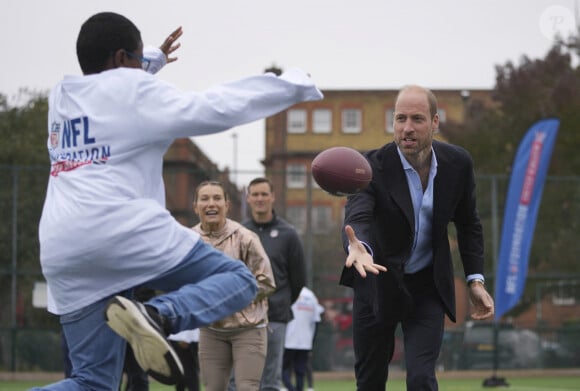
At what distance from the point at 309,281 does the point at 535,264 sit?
216 inches

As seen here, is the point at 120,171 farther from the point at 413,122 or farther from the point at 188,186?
the point at 188,186

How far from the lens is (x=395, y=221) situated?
6.49 meters

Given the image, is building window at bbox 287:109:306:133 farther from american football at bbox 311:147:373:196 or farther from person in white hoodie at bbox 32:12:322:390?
person in white hoodie at bbox 32:12:322:390

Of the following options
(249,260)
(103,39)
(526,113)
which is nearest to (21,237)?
(249,260)

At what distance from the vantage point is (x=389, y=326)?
6.57 meters

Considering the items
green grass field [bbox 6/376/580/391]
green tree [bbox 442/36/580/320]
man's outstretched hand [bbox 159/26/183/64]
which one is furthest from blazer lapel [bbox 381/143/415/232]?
green tree [bbox 442/36/580/320]

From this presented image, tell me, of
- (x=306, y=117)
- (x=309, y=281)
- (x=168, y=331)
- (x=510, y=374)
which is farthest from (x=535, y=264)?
(x=306, y=117)

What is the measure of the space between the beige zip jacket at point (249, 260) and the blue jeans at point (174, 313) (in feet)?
11.7

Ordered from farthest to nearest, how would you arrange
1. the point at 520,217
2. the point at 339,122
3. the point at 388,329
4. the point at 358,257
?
the point at 339,122 < the point at 520,217 < the point at 388,329 < the point at 358,257

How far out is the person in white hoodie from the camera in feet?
16.0

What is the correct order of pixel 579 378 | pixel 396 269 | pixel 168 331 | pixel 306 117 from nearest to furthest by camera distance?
pixel 168 331, pixel 396 269, pixel 579 378, pixel 306 117

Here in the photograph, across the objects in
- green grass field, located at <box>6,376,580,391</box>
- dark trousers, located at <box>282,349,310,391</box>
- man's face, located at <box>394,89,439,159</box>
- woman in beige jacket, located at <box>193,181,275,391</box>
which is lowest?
green grass field, located at <box>6,376,580,391</box>

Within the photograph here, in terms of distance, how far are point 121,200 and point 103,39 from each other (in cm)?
76

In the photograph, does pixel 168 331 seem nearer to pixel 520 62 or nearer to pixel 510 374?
pixel 510 374
